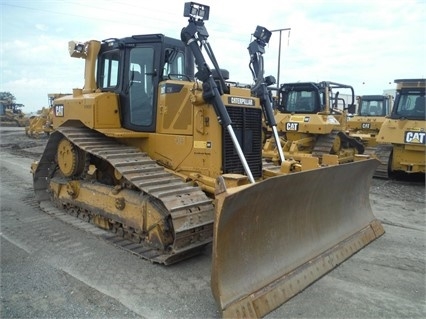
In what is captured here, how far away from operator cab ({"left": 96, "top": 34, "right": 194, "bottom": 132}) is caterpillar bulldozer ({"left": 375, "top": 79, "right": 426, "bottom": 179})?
707 cm

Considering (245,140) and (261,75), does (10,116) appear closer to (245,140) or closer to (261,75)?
(261,75)

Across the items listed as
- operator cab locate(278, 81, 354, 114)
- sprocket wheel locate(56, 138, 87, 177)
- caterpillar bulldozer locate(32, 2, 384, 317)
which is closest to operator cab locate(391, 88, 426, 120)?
operator cab locate(278, 81, 354, 114)

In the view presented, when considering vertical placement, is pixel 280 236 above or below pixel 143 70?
below

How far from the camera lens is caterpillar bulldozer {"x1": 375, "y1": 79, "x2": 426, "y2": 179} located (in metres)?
10.6

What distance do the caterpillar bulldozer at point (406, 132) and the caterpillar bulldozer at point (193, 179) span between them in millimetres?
5428

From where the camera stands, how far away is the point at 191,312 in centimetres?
357

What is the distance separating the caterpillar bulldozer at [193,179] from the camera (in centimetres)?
374

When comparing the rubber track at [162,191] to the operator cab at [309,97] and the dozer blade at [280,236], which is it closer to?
the dozer blade at [280,236]

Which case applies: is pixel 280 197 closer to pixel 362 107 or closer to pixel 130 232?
pixel 130 232

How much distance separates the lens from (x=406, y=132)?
34.8 ft

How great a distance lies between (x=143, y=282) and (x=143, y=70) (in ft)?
Result: 10.5

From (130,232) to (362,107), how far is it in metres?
15.6

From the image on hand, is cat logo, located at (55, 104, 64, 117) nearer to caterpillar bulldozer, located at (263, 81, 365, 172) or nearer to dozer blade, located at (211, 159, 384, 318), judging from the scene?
dozer blade, located at (211, 159, 384, 318)

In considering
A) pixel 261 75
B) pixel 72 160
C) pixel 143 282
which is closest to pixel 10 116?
pixel 72 160
